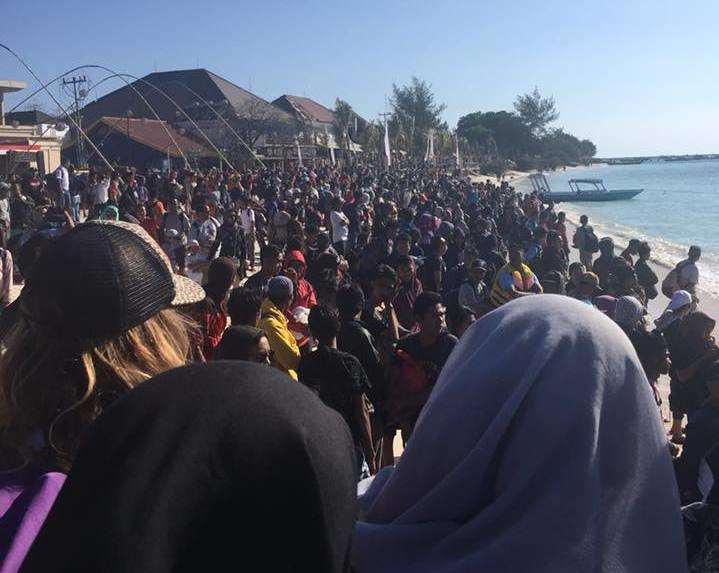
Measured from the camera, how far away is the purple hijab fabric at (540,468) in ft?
4.32

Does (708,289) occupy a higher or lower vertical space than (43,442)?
lower

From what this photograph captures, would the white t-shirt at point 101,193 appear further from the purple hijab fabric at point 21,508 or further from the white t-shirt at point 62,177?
the purple hijab fabric at point 21,508

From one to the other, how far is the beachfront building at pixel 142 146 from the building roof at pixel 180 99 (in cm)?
784

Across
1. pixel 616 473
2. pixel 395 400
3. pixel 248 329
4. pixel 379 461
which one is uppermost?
pixel 616 473

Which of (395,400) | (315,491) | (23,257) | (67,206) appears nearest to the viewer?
(315,491)

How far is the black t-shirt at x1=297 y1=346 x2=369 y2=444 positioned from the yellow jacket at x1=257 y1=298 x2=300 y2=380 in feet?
0.58

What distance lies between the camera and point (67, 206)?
57.7ft

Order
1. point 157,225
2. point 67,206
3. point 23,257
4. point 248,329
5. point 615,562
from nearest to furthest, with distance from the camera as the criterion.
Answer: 1. point 615,562
2. point 248,329
3. point 23,257
4. point 157,225
5. point 67,206

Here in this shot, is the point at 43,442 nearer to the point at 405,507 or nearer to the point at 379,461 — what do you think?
the point at 405,507

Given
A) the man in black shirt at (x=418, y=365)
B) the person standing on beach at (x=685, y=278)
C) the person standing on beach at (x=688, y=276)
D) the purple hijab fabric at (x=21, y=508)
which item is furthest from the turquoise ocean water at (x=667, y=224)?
the purple hijab fabric at (x=21, y=508)

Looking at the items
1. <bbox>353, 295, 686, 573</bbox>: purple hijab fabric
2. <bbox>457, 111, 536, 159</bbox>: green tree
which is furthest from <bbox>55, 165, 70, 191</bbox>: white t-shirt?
<bbox>457, 111, 536, 159</bbox>: green tree

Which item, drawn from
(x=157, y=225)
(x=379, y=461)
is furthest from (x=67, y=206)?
(x=379, y=461)

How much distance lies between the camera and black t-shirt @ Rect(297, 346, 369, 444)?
14.1 ft

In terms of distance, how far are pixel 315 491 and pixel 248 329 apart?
114 inches
